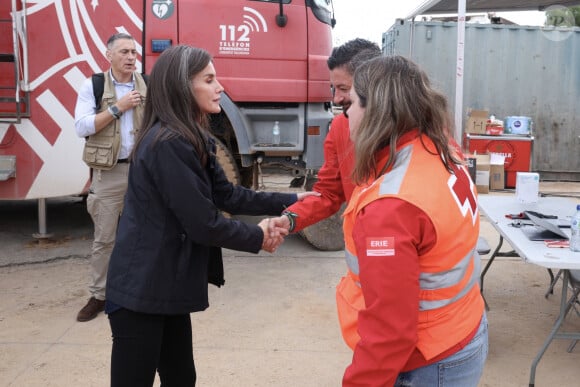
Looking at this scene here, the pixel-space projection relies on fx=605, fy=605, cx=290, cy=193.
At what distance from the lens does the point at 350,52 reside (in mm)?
2660

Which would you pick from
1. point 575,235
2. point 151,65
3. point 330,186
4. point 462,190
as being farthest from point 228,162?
point 462,190

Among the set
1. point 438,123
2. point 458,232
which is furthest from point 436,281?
point 438,123

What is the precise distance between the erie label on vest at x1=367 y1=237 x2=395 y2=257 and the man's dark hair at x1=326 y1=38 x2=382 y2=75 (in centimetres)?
136

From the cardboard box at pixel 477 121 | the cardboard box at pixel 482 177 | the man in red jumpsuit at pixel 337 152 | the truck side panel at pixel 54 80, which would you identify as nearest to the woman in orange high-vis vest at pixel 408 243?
the man in red jumpsuit at pixel 337 152

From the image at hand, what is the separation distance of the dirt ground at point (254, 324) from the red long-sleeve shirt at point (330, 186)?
3.67ft

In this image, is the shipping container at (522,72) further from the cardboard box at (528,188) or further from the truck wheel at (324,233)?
the cardboard box at (528,188)

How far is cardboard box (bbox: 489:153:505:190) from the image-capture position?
10273 mm

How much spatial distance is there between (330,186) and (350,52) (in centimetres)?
65

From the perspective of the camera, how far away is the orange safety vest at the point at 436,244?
151 centimetres

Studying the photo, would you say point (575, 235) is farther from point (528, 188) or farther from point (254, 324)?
point (254, 324)

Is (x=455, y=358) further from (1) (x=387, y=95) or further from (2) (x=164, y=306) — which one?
(2) (x=164, y=306)

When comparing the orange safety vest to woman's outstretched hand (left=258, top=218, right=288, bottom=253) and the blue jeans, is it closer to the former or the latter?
the blue jeans

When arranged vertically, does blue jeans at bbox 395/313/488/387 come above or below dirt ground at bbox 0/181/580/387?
above

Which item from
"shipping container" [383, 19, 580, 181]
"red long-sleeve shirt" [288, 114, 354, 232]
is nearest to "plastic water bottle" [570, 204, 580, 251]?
"red long-sleeve shirt" [288, 114, 354, 232]
